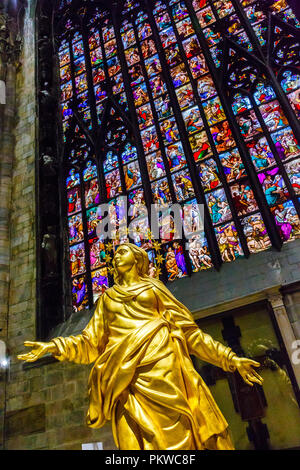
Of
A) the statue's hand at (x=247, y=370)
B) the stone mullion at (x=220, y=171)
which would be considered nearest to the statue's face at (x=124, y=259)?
the statue's hand at (x=247, y=370)

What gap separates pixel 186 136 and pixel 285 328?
393 cm

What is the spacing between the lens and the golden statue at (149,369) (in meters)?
2.76

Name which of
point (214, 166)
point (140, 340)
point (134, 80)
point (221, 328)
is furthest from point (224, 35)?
point (140, 340)

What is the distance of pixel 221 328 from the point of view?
5496mm

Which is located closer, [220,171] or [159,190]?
[220,171]

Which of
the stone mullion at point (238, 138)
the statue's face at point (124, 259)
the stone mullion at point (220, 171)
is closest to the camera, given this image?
the statue's face at point (124, 259)

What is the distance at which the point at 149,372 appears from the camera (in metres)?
2.92

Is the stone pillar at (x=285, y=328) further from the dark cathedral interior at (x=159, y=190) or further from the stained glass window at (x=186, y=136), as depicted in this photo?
the stained glass window at (x=186, y=136)

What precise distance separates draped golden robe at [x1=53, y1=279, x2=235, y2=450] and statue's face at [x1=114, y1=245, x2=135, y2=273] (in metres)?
0.28

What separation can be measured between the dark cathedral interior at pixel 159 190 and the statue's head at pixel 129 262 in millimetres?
1982

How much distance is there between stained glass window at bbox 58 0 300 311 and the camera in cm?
642

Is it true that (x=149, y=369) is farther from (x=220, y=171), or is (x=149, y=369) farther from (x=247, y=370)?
(x=220, y=171)

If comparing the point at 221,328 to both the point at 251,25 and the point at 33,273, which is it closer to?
the point at 33,273

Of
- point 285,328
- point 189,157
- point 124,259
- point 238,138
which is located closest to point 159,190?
point 189,157
